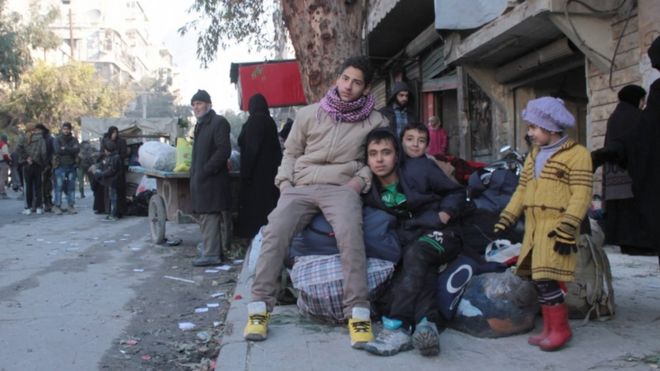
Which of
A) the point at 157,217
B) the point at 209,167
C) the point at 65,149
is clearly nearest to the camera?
the point at 209,167

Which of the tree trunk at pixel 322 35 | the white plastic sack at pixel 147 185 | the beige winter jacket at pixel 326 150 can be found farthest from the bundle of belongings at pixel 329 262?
the white plastic sack at pixel 147 185

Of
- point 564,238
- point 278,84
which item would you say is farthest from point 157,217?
point 278,84

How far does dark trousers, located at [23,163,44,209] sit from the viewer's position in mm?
13188

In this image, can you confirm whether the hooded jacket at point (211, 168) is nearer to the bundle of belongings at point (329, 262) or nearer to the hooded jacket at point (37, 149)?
the bundle of belongings at point (329, 262)

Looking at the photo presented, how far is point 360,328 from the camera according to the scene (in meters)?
3.62

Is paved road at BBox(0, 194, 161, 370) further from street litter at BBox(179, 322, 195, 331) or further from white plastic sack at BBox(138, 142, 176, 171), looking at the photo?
white plastic sack at BBox(138, 142, 176, 171)

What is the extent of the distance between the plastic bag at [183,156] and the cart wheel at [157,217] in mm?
804

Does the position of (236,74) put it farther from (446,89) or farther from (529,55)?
(529,55)

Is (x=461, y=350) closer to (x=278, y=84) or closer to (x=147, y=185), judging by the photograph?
(x=147, y=185)

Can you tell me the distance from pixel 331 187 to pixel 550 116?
4.73 ft

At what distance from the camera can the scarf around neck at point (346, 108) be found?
14.0 ft

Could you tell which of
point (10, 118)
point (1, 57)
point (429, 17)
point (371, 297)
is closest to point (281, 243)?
point (371, 297)

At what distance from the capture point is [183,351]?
427 cm

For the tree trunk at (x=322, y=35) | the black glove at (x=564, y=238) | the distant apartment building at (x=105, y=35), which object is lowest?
the black glove at (x=564, y=238)
